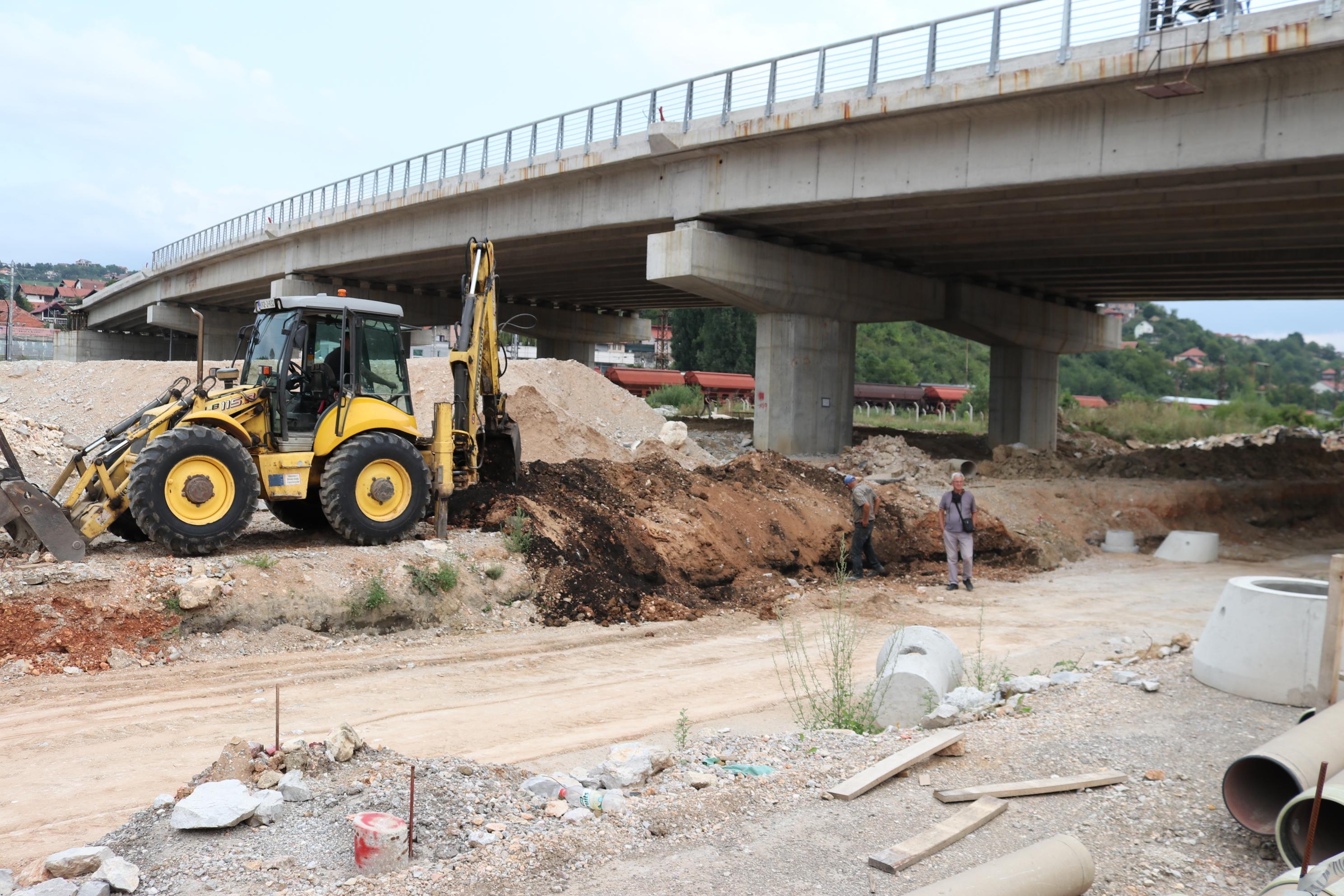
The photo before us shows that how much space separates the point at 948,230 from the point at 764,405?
5.72 meters

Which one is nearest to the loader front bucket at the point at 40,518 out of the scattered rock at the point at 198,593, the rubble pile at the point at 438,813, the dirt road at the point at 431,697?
the scattered rock at the point at 198,593

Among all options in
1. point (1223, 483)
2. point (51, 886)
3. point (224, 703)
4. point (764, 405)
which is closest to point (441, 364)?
point (764, 405)

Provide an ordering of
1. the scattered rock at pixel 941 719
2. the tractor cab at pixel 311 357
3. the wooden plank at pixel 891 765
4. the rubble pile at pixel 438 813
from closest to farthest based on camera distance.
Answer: the rubble pile at pixel 438 813
the wooden plank at pixel 891 765
the scattered rock at pixel 941 719
the tractor cab at pixel 311 357

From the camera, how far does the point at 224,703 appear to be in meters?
7.70

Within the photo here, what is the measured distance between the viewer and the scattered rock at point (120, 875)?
423 cm

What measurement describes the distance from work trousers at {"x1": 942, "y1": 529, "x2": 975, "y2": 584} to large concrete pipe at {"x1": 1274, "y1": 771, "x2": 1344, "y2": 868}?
31.7 ft

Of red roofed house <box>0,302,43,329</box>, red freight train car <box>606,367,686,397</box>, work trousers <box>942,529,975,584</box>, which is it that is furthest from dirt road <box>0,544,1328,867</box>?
red roofed house <box>0,302,43,329</box>

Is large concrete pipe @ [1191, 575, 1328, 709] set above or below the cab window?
below

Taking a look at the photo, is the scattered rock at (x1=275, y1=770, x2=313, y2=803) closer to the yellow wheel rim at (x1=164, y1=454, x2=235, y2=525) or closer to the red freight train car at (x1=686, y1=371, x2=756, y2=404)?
the yellow wheel rim at (x1=164, y1=454, x2=235, y2=525)

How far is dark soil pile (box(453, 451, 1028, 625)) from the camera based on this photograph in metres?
12.0

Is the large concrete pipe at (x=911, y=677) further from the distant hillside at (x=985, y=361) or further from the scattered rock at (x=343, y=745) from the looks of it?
the distant hillside at (x=985, y=361)

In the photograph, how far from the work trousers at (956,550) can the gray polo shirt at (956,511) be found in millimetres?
90

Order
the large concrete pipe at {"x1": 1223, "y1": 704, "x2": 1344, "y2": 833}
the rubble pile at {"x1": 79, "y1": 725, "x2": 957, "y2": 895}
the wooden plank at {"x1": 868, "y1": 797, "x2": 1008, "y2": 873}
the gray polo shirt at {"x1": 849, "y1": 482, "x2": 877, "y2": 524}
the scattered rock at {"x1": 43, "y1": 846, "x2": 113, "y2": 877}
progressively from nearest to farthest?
the scattered rock at {"x1": 43, "y1": 846, "x2": 113, "y2": 877} < the rubble pile at {"x1": 79, "y1": 725, "x2": 957, "y2": 895} < the wooden plank at {"x1": 868, "y1": 797, "x2": 1008, "y2": 873} < the large concrete pipe at {"x1": 1223, "y1": 704, "x2": 1344, "y2": 833} < the gray polo shirt at {"x1": 849, "y1": 482, "x2": 877, "y2": 524}

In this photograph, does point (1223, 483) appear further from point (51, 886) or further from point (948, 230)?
point (51, 886)
